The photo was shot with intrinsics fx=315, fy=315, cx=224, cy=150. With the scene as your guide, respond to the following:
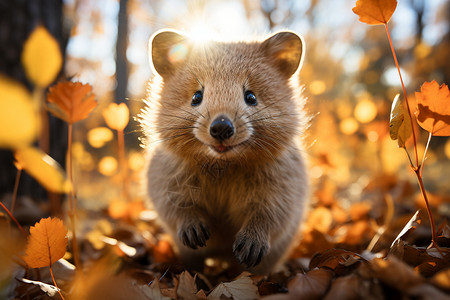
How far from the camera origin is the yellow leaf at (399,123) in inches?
55.0

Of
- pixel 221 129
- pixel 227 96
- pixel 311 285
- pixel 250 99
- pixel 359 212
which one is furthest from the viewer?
pixel 359 212

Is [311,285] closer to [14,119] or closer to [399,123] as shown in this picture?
[399,123]

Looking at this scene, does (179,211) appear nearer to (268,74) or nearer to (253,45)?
(268,74)

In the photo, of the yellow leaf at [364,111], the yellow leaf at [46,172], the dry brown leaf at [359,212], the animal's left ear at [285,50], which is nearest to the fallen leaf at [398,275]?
the yellow leaf at [46,172]

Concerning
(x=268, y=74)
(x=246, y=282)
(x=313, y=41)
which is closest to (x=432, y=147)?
(x=313, y=41)

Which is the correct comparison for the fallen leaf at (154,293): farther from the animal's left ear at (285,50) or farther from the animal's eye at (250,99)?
the animal's left ear at (285,50)

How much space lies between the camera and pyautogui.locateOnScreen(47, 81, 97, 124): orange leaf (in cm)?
144

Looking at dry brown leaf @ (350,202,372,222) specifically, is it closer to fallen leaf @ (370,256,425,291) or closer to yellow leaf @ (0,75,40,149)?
fallen leaf @ (370,256,425,291)

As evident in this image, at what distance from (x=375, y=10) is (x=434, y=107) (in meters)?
0.50

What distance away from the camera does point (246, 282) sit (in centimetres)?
145

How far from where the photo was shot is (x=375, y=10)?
4.65 ft

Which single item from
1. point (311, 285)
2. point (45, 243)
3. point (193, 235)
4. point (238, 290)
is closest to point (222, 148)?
point (193, 235)

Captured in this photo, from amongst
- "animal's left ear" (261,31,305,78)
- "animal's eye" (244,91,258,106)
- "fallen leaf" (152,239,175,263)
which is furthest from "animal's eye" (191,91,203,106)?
"fallen leaf" (152,239,175,263)

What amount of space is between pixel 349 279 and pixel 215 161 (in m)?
1.09
